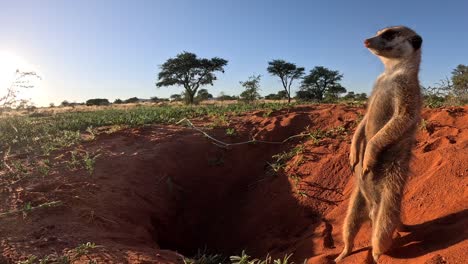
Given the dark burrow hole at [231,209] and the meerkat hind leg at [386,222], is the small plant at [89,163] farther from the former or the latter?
the meerkat hind leg at [386,222]

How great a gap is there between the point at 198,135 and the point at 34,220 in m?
3.27

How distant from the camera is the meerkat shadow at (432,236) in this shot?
271cm

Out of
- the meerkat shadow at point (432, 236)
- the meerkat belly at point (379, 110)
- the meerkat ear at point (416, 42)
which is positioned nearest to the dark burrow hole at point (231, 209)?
the meerkat shadow at point (432, 236)

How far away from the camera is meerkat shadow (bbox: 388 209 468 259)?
8.91 ft

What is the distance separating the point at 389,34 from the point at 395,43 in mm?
90

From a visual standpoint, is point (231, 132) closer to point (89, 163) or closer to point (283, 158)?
point (283, 158)

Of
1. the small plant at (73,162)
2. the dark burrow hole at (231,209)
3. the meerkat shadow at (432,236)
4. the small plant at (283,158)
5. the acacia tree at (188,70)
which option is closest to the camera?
the meerkat shadow at (432,236)

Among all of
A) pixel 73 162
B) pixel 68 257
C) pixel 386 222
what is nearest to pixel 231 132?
pixel 73 162

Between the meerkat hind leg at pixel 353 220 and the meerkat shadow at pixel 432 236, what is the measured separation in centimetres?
33

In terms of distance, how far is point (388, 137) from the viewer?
296 centimetres

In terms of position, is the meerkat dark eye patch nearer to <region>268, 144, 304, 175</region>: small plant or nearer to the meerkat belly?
the meerkat belly

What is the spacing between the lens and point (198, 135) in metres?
6.68

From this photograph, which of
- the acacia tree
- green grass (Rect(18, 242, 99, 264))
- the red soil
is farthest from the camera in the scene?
the acacia tree

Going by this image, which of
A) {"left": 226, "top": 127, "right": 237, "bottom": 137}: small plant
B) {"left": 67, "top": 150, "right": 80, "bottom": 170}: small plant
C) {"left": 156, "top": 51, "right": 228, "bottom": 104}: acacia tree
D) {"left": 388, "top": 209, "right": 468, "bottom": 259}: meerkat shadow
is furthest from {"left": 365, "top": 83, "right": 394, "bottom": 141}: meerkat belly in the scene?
{"left": 156, "top": 51, "right": 228, "bottom": 104}: acacia tree
